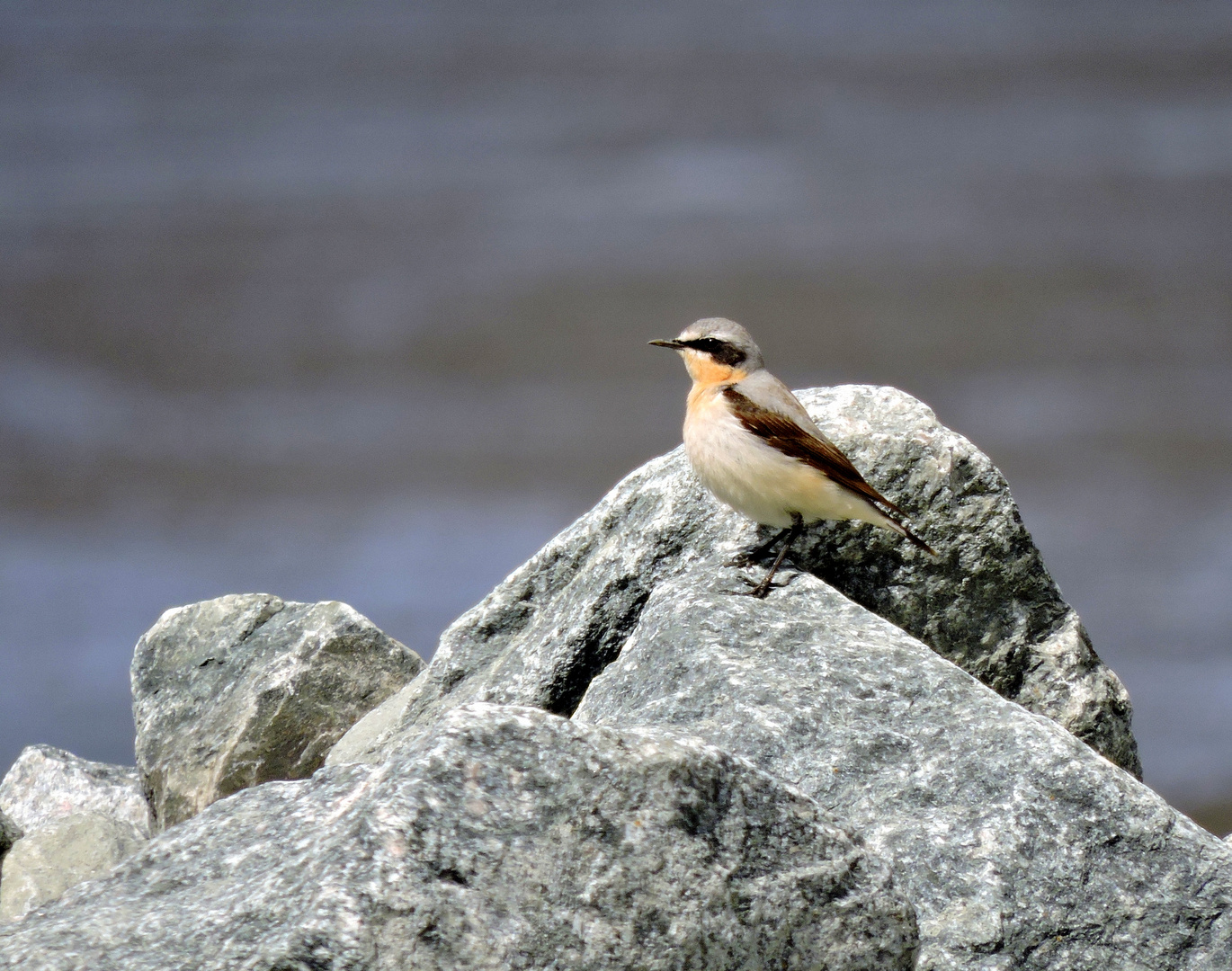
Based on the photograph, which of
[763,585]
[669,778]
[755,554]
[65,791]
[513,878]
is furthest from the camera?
[65,791]

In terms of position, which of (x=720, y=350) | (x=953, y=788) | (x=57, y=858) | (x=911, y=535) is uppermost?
(x=720, y=350)

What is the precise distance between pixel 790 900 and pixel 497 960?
85 centimetres

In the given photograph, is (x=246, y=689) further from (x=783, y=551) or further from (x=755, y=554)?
(x=783, y=551)

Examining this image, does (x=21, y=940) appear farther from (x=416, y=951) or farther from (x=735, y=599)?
(x=735, y=599)

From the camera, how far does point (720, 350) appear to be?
276 inches

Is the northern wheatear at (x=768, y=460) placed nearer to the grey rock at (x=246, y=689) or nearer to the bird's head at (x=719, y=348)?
the bird's head at (x=719, y=348)

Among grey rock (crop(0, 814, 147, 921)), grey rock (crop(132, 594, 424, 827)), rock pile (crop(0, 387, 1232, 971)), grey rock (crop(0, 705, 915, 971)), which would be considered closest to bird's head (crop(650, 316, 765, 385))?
rock pile (crop(0, 387, 1232, 971))

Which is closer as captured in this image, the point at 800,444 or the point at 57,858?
the point at 800,444

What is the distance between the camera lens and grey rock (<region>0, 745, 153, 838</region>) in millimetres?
8109

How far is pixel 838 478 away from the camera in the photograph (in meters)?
6.30

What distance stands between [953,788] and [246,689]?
4.73 metres

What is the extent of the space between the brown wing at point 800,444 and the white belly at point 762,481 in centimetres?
5

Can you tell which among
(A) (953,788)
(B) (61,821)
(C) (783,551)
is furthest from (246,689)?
(A) (953,788)

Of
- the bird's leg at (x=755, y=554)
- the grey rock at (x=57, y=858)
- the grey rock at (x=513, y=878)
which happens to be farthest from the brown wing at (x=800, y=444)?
the grey rock at (x=57, y=858)
